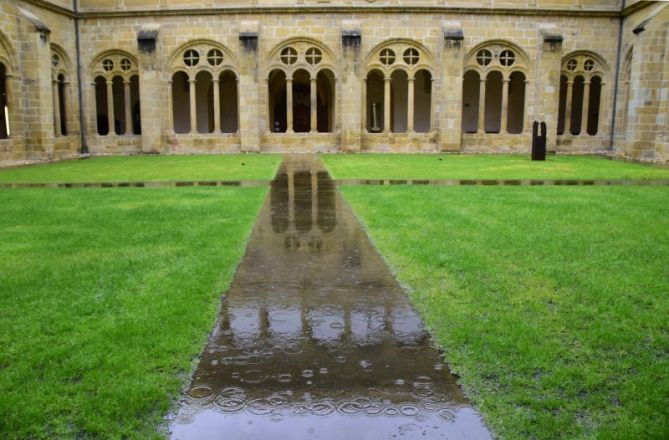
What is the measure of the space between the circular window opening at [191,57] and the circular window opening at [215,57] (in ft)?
1.31

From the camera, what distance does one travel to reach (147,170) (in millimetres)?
15367

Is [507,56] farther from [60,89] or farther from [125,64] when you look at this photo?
[60,89]

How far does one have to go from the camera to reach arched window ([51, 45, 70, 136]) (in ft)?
68.6

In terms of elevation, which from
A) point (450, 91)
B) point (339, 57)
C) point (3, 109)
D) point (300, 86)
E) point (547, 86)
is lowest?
point (3, 109)

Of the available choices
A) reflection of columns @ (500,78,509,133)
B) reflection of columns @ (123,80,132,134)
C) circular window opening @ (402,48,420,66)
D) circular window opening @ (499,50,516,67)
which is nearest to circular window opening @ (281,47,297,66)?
circular window opening @ (402,48,420,66)

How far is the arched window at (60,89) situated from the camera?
2092 centimetres

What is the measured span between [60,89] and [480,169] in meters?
15.8

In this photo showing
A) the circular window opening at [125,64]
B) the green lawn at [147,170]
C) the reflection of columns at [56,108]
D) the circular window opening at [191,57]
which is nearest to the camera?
the green lawn at [147,170]

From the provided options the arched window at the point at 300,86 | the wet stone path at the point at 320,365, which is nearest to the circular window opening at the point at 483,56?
the arched window at the point at 300,86

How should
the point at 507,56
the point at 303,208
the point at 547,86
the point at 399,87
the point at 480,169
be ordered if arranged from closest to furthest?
the point at 303,208 < the point at 480,169 < the point at 547,86 < the point at 507,56 < the point at 399,87

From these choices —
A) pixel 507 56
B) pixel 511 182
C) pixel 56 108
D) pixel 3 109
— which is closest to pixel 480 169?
pixel 511 182

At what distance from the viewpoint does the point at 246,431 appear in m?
2.71

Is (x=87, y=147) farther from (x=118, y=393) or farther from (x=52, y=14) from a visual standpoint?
(x=118, y=393)

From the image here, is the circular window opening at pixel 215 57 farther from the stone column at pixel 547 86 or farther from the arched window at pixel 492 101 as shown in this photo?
the stone column at pixel 547 86
